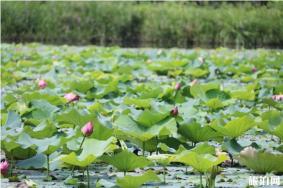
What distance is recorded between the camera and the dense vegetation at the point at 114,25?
38.3ft

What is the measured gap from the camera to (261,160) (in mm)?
1456

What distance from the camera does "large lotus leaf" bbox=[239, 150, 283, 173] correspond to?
143 cm

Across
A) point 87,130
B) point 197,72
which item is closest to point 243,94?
point 87,130

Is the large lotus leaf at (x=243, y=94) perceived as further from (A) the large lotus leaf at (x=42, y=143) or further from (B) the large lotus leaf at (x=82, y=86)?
(A) the large lotus leaf at (x=42, y=143)

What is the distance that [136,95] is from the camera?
298cm

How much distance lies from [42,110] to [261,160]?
97cm

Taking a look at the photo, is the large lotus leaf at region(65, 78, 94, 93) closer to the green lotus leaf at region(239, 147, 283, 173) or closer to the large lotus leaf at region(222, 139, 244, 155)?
the large lotus leaf at region(222, 139, 244, 155)

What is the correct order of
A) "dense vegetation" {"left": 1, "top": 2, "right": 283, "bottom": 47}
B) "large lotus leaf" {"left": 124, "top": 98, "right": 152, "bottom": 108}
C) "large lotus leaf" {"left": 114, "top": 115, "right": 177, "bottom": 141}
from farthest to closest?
"dense vegetation" {"left": 1, "top": 2, "right": 283, "bottom": 47}
"large lotus leaf" {"left": 124, "top": 98, "right": 152, "bottom": 108}
"large lotus leaf" {"left": 114, "top": 115, "right": 177, "bottom": 141}

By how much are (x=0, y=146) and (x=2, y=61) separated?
161 inches

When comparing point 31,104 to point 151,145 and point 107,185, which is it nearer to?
point 151,145

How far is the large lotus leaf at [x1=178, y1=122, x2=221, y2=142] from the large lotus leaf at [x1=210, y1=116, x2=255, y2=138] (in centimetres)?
2

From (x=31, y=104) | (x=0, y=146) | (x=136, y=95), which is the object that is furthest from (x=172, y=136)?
(x=136, y=95)

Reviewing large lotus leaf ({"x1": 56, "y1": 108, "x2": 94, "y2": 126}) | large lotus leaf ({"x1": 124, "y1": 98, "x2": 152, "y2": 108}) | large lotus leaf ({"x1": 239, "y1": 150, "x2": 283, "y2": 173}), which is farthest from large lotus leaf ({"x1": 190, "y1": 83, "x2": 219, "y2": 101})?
large lotus leaf ({"x1": 239, "y1": 150, "x2": 283, "y2": 173})

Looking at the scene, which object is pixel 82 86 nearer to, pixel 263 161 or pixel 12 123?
pixel 12 123
